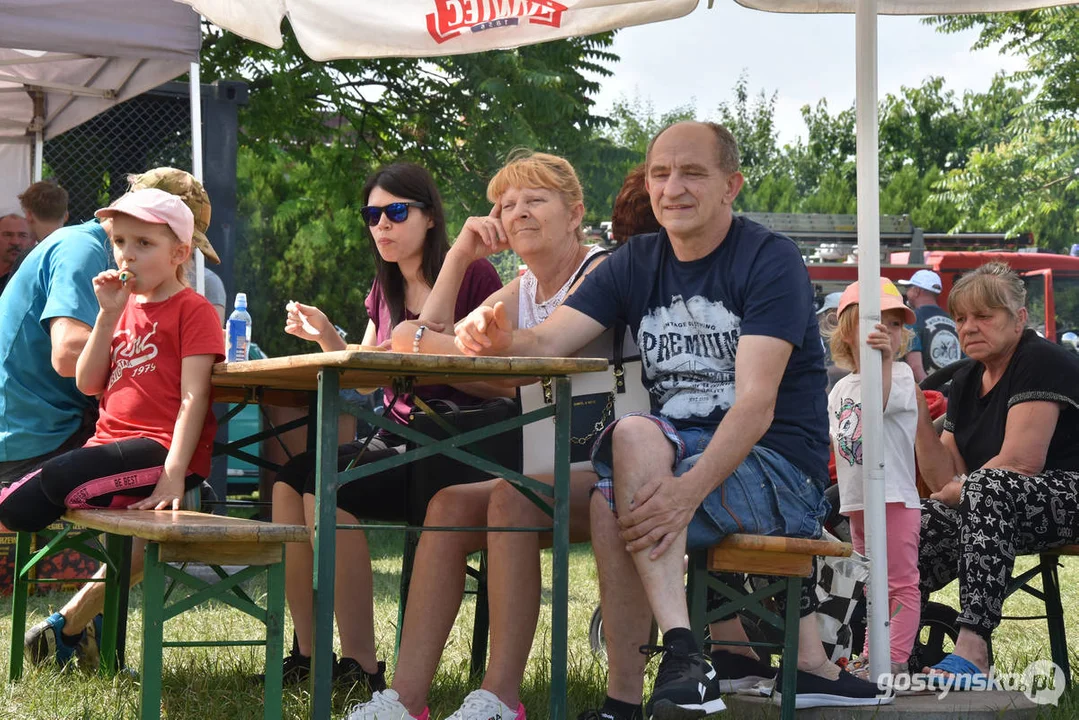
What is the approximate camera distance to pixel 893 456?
4273mm

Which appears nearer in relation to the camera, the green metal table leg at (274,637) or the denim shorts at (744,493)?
the green metal table leg at (274,637)

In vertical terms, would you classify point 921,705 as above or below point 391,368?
below

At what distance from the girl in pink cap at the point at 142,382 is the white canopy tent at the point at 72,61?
269 centimetres

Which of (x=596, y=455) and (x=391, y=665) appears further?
(x=391, y=665)

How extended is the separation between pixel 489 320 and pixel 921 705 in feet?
5.14

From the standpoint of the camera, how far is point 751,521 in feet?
10.1

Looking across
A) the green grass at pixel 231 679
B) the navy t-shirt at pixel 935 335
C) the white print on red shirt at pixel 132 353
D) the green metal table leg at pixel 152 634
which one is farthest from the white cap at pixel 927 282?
the green metal table leg at pixel 152 634

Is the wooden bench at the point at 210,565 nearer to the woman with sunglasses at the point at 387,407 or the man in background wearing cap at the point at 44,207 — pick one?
the woman with sunglasses at the point at 387,407

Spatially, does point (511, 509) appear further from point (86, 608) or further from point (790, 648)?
point (86, 608)

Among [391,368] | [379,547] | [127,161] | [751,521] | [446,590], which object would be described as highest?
[127,161]

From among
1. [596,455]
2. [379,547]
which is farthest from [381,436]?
[379,547]

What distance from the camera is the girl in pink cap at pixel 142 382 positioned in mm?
3424

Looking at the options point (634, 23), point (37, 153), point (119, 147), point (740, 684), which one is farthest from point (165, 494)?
point (37, 153)

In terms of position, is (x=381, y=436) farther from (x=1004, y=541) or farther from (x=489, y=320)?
(x=1004, y=541)
